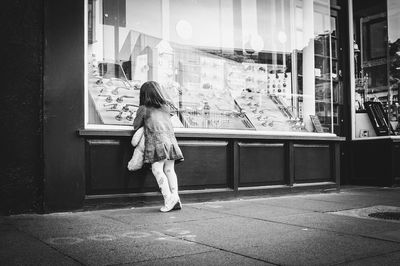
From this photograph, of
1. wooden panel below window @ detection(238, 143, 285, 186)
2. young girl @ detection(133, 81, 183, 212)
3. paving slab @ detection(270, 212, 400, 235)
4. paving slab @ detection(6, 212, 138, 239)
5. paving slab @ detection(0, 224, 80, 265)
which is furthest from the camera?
wooden panel below window @ detection(238, 143, 285, 186)

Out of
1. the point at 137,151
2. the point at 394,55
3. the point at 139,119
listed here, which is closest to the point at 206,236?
the point at 137,151

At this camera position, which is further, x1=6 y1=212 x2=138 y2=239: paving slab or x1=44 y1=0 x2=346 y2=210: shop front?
x1=44 y1=0 x2=346 y2=210: shop front

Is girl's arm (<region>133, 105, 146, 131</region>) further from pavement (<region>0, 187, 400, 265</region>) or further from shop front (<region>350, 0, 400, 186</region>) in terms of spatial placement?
shop front (<region>350, 0, 400, 186</region>)

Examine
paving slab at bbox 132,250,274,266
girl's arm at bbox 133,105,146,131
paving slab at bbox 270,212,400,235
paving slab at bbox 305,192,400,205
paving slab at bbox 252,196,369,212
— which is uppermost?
girl's arm at bbox 133,105,146,131

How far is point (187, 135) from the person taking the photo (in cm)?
693

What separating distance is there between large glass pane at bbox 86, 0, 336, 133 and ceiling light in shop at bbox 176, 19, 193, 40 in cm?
2

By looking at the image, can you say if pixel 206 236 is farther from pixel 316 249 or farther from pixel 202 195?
pixel 202 195

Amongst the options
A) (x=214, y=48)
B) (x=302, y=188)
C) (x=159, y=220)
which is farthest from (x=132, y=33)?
(x=302, y=188)

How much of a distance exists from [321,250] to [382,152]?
22.7ft

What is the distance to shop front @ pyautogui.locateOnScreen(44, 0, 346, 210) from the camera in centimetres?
593

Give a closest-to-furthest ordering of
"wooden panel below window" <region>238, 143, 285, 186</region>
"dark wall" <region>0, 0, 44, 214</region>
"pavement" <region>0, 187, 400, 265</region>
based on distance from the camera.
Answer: "pavement" <region>0, 187, 400, 265</region>
"dark wall" <region>0, 0, 44, 214</region>
"wooden panel below window" <region>238, 143, 285, 186</region>

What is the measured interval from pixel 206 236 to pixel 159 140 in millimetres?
1927

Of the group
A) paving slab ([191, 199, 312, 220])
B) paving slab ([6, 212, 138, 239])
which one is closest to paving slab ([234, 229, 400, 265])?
paving slab ([191, 199, 312, 220])

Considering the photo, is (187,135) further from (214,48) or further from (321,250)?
(321,250)
